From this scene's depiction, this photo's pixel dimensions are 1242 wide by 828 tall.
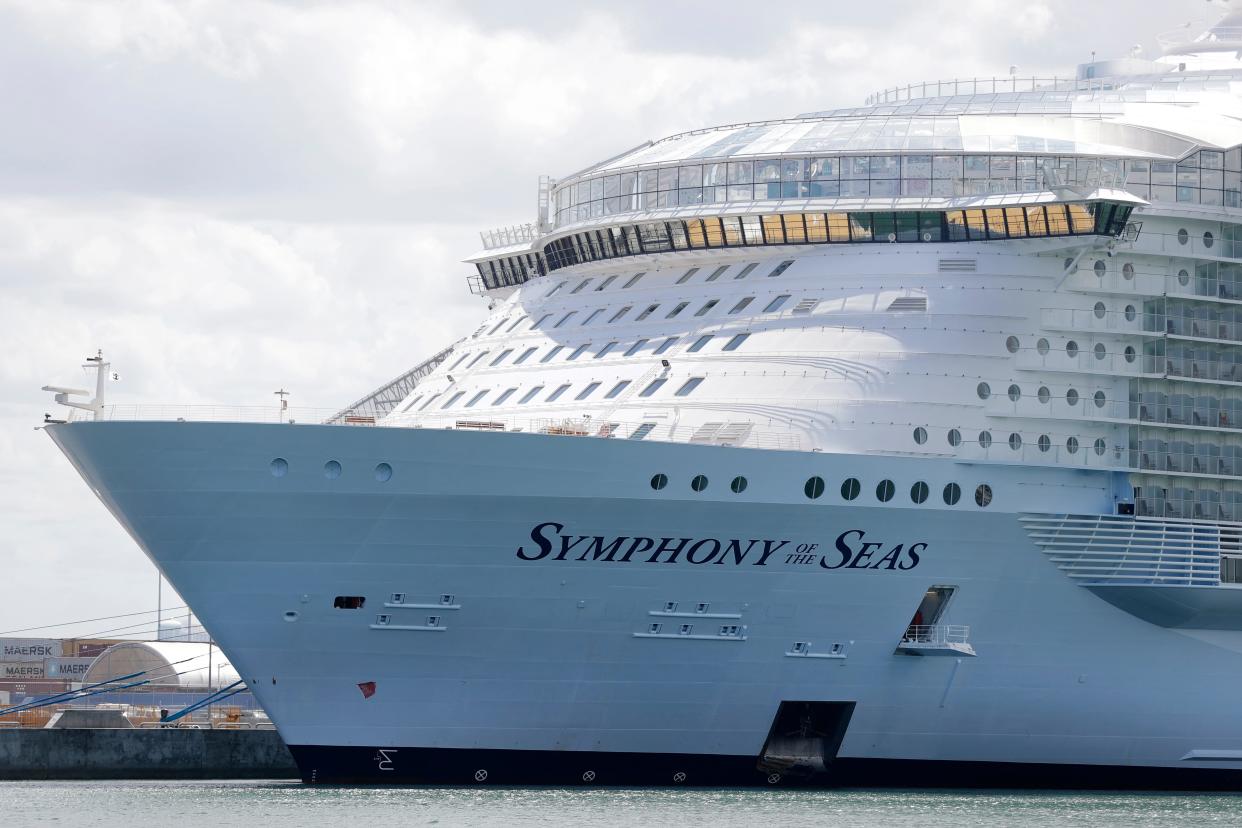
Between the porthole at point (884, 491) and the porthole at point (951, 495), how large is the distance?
3.51ft

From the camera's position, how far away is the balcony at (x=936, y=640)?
1531 inches

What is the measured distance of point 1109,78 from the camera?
47.8 metres

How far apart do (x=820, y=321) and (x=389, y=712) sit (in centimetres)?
1040

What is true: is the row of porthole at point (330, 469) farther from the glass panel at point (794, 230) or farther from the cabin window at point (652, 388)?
the glass panel at point (794, 230)

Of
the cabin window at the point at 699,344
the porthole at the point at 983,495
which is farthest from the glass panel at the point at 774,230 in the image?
the porthole at the point at 983,495

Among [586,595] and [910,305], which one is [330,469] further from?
[910,305]

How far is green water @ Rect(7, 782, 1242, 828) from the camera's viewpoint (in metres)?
34.7

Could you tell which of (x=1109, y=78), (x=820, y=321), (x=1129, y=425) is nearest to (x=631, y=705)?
(x=820, y=321)

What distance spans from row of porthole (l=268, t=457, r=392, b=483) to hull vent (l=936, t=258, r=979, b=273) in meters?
11.1

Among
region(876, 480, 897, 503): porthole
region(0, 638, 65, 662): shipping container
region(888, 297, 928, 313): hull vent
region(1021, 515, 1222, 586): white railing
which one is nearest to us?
region(876, 480, 897, 503): porthole

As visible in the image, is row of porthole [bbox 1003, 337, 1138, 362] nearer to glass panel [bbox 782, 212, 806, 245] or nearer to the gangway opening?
glass panel [bbox 782, 212, 806, 245]

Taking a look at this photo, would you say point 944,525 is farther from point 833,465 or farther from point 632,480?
point 632,480

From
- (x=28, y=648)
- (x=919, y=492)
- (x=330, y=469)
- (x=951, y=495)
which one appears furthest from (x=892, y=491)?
(x=28, y=648)

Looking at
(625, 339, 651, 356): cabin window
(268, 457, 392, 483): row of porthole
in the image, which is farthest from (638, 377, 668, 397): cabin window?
(268, 457, 392, 483): row of porthole
